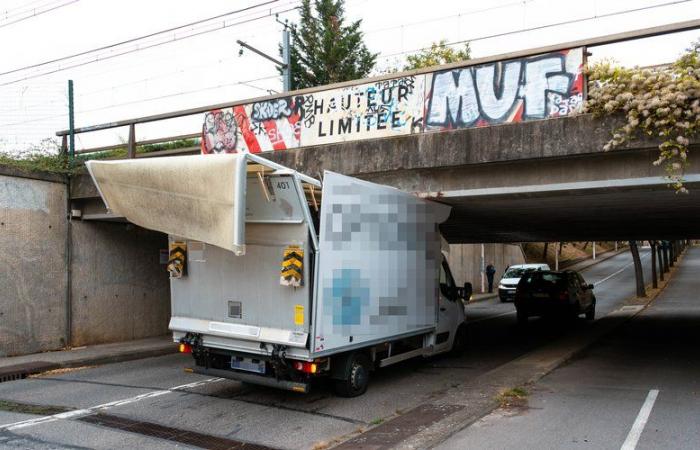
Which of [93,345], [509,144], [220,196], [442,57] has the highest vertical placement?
[442,57]

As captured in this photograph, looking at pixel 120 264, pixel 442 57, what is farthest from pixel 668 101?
pixel 442 57

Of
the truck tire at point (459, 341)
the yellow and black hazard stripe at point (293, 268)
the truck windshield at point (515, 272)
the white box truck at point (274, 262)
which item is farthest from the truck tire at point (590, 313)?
the yellow and black hazard stripe at point (293, 268)

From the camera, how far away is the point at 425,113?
9.20 meters

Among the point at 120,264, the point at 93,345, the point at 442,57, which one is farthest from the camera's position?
the point at 442,57

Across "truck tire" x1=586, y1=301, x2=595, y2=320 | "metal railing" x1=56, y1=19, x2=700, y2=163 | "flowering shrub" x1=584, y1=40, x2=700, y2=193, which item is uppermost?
"metal railing" x1=56, y1=19, x2=700, y2=163

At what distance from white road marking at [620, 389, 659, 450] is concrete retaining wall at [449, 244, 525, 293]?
21.7 metres

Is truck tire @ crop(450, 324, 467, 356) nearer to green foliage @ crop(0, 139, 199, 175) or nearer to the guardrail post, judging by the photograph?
the guardrail post

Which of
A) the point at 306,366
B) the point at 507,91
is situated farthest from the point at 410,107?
the point at 306,366

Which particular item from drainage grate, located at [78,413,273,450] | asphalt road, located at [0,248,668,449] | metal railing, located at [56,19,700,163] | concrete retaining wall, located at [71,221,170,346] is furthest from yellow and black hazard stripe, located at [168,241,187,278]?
concrete retaining wall, located at [71,221,170,346]

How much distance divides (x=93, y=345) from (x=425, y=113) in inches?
360

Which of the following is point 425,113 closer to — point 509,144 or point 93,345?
point 509,144

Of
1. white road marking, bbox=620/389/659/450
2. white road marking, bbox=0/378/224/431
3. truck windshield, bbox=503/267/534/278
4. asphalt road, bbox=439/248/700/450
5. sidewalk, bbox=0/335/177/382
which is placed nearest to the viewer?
white road marking, bbox=620/389/659/450

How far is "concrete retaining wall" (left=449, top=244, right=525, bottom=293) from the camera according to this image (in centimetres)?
3089

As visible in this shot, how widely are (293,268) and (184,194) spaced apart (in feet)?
4.97
